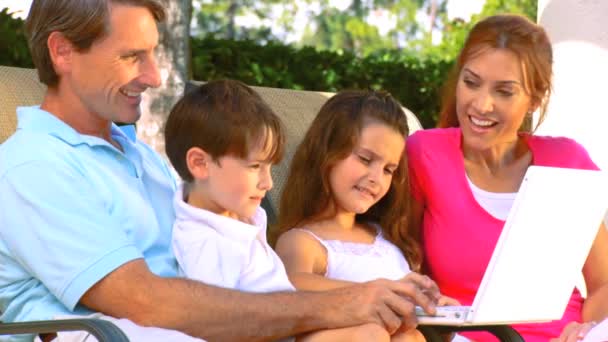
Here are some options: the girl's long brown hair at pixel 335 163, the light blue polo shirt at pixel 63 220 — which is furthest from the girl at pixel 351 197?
the light blue polo shirt at pixel 63 220

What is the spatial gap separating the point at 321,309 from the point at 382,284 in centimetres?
18

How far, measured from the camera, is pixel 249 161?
303cm

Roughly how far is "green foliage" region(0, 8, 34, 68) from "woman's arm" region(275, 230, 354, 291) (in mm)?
4143

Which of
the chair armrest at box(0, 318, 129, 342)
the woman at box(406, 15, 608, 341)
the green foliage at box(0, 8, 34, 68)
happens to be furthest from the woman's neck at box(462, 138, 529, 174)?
the green foliage at box(0, 8, 34, 68)

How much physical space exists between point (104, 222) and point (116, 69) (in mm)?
446

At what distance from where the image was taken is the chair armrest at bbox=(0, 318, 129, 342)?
2.53m

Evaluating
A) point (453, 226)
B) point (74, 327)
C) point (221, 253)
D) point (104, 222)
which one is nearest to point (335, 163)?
point (453, 226)

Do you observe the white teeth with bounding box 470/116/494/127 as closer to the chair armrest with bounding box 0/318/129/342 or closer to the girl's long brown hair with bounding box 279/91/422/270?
the girl's long brown hair with bounding box 279/91/422/270

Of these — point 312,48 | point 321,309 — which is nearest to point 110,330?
point 321,309

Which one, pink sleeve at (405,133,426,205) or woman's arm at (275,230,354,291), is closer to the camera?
woman's arm at (275,230,354,291)

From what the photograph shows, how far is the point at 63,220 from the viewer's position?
277cm

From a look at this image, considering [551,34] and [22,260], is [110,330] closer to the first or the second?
[22,260]

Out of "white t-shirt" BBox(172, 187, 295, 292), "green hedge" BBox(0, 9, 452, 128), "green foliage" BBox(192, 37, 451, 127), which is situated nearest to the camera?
"white t-shirt" BBox(172, 187, 295, 292)

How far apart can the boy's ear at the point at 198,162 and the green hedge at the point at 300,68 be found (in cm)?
440
